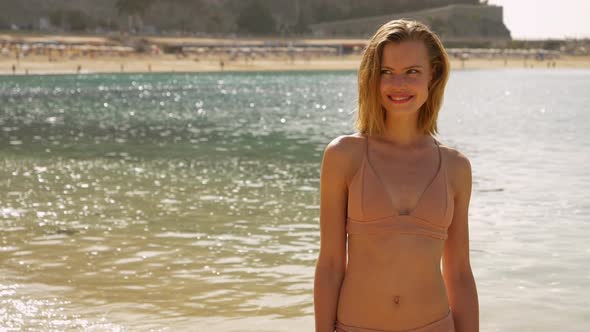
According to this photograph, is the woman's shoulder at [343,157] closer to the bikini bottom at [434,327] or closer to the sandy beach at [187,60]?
the bikini bottom at [434,327]

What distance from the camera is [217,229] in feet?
40.8

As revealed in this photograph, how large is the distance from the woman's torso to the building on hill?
17393 centimetres

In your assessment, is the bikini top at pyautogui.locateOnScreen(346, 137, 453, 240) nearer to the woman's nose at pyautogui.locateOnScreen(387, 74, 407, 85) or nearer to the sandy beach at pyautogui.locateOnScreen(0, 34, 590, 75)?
the woman's nose at pyautogui.locateOnScreen(387, 74, 407, 85)

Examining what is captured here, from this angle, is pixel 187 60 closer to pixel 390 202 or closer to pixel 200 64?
pixel 200 64

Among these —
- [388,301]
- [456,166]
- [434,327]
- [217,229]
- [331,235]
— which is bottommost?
[217,229]

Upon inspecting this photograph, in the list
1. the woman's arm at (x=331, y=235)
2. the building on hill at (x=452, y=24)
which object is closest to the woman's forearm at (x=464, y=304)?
the woman's arm at (x=331, y=235)

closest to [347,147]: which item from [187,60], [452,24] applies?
[187,60]

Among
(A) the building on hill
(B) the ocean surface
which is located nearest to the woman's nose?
(B) the ocean surface

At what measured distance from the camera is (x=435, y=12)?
187375 millimetres

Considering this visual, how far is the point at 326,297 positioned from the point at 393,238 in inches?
12.4

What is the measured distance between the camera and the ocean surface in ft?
26.9

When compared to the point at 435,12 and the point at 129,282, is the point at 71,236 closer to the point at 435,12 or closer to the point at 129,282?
the point at 129,282

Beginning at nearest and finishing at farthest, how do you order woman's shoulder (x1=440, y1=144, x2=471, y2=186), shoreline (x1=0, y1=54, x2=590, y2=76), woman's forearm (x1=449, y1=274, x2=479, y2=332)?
1. woman's shoulder (x1=440, y1=144, x2=471, y2=186)
2. woman's forearm (x1=449, y1=274, x2=479, y2=332)
3. shoreline (x1=0, y1=54, x2=590, y2=76)

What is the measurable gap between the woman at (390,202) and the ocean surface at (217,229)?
0.85 metres
